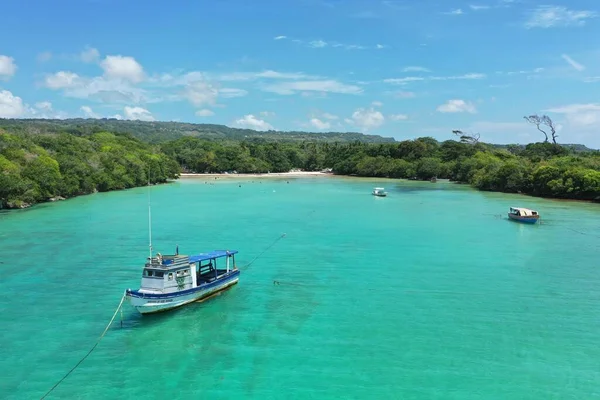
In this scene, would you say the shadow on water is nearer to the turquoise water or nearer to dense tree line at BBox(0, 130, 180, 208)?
the turquoise water

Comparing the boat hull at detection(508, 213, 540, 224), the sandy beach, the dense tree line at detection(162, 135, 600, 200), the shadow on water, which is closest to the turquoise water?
the shadow on water

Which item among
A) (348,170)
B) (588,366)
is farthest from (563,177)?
(348,170)

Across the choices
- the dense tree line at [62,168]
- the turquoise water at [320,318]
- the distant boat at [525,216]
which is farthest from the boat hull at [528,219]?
the dense tree line at [62,168]

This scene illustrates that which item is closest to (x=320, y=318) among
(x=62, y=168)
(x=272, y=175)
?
(x=62, y=168)

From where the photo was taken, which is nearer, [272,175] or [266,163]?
[272,175]

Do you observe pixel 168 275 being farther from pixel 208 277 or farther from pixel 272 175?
pixel 272 175

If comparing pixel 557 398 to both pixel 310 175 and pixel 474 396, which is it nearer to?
pixel 474 396

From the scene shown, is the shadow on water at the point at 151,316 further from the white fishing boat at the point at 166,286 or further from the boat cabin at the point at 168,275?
the boat cabin at the point at 168,275
